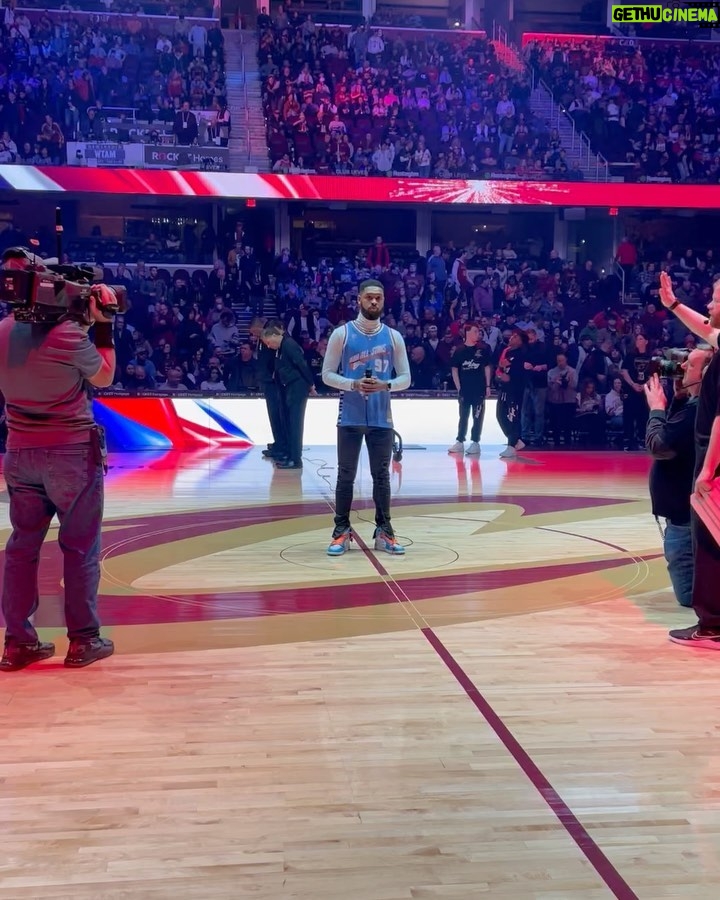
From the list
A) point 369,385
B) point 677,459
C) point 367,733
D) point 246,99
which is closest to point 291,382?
point 369,385

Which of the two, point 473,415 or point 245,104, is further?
point 245,104

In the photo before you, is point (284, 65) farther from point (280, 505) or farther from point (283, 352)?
point (280, 505)

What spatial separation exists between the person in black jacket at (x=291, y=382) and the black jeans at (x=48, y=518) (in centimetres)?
705

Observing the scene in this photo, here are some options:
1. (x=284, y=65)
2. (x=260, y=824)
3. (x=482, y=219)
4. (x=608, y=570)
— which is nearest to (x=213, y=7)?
(x=284, y=65)

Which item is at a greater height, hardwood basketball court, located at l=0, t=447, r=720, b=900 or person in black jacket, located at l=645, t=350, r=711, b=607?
person in black jacket, located at l=645, t=350, r=711, b=607

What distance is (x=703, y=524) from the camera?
15.2ft

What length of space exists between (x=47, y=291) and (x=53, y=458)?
27.8 inches

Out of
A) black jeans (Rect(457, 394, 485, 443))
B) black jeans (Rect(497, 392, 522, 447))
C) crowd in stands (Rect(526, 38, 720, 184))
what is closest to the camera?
black jeans (Rect(457, 394, 485, 443))

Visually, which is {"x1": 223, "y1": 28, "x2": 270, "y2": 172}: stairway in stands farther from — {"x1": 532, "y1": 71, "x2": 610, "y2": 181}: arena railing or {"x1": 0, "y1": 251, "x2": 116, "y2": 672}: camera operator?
{"x1": 0, "y1": 251, "x2": 116, "y2": 672}: camera operator

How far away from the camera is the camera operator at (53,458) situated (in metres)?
4.21

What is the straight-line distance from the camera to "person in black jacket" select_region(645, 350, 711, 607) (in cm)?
506

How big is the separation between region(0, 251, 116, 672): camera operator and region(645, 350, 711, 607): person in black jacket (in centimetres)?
272

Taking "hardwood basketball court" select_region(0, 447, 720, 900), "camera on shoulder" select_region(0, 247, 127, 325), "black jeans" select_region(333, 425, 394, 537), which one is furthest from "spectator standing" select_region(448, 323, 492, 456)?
"camera on shoulder" select_region(0, 247, 127, 325)

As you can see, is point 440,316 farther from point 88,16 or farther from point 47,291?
point 47,291
